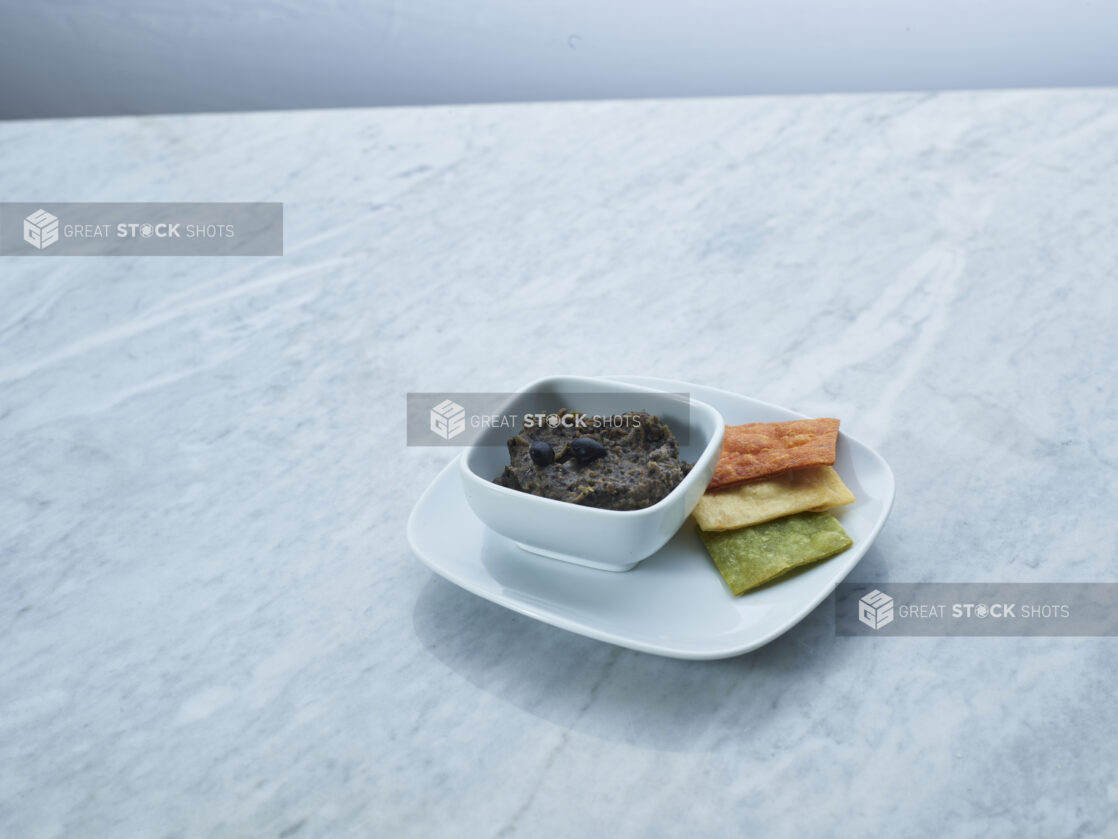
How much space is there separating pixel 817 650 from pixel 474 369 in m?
0.68

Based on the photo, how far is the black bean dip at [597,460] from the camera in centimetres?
93

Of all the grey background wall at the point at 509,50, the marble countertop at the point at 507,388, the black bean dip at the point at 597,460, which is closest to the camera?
the marble countertop at the point at 507,388

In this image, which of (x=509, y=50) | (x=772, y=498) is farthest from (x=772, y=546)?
(x=509, y=50)

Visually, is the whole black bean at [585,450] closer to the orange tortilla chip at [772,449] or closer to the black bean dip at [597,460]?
the black bean dip at [597,460]

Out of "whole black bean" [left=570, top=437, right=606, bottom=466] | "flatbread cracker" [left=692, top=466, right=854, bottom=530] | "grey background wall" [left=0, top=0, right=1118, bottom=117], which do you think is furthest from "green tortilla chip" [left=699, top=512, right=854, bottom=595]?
"grey background wall" [left=0, top=0, right=1118, bottom=117]

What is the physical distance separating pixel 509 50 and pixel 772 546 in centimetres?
247

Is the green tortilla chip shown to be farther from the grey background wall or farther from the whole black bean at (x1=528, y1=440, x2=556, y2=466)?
the grey background wall

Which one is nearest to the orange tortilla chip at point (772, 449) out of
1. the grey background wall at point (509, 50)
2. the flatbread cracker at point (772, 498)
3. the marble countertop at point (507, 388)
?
the flatbread cracker at point (772, 498)

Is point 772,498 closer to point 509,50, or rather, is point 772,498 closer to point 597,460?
point 597,460

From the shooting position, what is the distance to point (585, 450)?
96 cm

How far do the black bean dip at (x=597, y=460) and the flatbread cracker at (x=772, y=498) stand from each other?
55 mm

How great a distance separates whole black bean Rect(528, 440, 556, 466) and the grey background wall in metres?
2.27

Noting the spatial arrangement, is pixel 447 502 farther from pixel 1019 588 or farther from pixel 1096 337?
pixel 1096 337

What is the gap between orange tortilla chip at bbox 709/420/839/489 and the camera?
1001 millimetres
